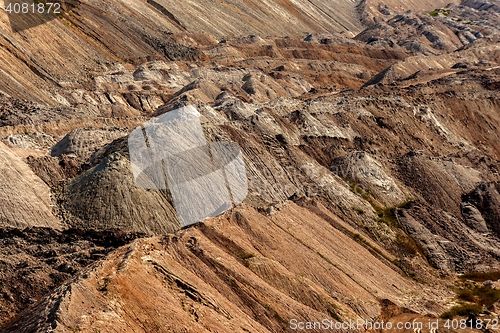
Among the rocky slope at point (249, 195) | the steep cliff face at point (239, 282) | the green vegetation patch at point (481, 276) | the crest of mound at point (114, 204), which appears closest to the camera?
the steep cliff face at point (239, 282)

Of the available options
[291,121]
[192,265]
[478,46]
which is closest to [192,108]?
[291,121]

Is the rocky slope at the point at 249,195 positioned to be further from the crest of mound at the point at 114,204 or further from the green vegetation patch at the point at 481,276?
the green vegetation patch at the point at 481,276

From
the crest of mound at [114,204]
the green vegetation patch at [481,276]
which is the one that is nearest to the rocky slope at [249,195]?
the crest of mound at [114,204]

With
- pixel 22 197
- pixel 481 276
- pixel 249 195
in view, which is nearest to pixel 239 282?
pixel 249 195

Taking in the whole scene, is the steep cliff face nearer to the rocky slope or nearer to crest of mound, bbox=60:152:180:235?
the rocky slope

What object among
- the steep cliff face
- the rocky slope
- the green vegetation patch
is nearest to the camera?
the steep cliff face

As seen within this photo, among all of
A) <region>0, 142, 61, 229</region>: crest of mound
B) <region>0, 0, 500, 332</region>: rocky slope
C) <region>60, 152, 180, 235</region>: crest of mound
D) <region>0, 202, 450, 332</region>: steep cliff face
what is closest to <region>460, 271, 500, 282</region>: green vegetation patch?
<region>0, 0, 500, 332</region>: rocky slope
